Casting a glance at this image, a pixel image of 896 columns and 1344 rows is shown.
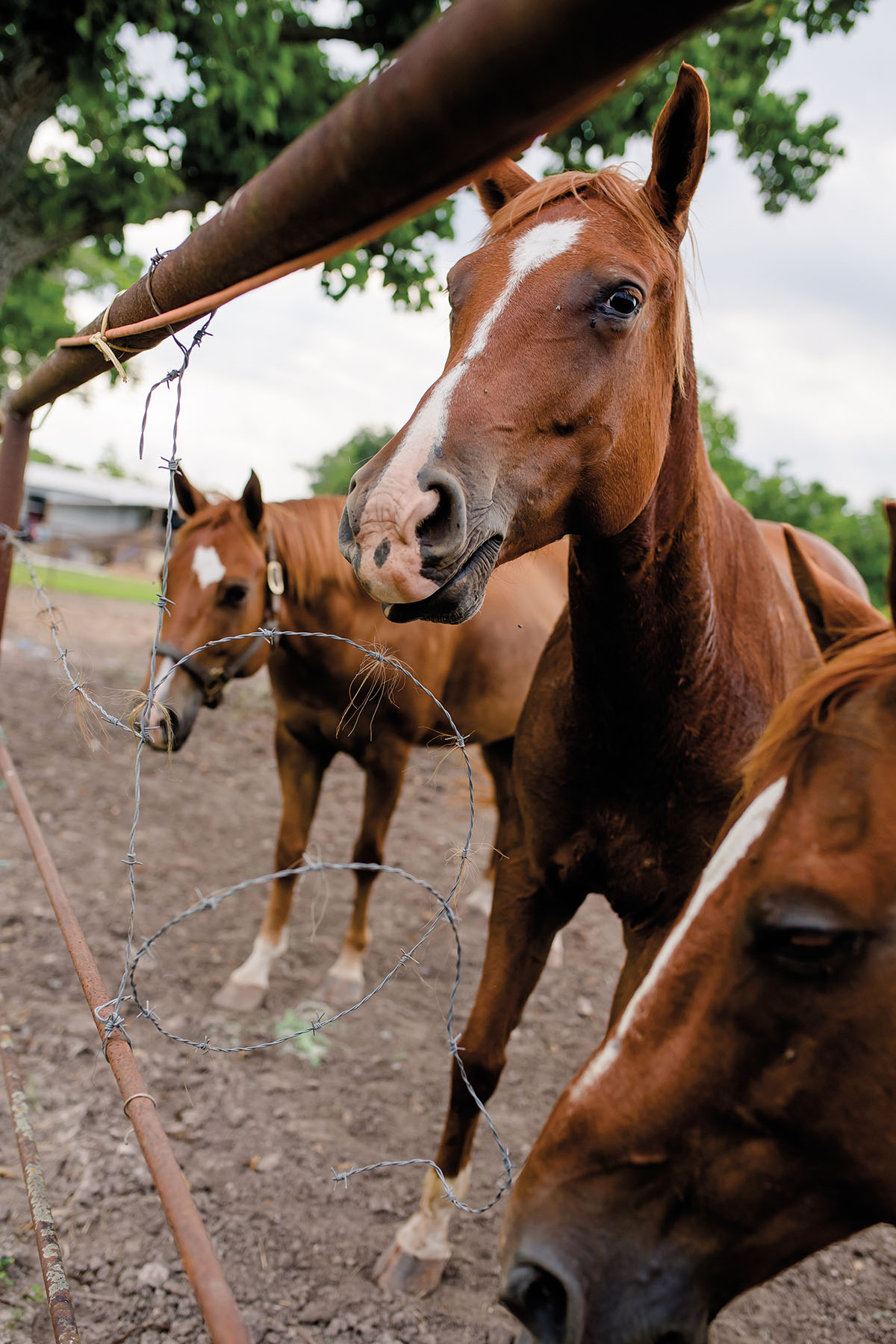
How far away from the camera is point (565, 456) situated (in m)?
1.45

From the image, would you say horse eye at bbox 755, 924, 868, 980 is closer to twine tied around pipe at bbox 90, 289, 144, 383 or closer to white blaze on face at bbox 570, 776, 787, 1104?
white blaze on face at bbox 570, 776, 787, 1104

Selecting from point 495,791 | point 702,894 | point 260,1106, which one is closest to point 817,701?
point 702,894

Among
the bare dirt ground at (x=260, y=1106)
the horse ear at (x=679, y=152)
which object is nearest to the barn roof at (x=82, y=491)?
the bare dirt ground at (x=260, y=1106)

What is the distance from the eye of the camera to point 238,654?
3467 mm

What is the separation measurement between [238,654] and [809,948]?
2883mm

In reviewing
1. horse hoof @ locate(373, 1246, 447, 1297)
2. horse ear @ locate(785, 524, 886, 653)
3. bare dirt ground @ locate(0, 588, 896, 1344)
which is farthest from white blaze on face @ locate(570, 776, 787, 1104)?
horse hoof @ locate(373, 1246, 447, 1297)

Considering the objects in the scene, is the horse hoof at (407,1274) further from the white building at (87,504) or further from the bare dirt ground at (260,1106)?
the white building at (87,504)

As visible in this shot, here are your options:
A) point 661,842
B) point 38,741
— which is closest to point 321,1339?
point 661,842

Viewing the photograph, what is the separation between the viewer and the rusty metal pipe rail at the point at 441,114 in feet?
2.01

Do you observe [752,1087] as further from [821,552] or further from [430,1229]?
[821,552]

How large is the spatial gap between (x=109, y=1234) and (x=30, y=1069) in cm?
79

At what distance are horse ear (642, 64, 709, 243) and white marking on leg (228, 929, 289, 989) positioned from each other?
11.0 feet

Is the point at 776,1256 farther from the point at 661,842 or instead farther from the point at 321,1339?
the point at 321,1339

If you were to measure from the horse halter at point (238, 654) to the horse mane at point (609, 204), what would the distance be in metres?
2.06
